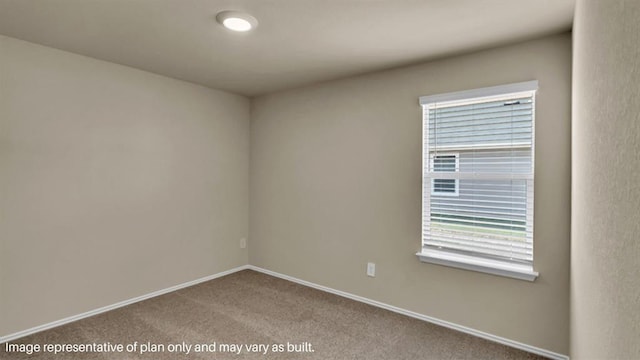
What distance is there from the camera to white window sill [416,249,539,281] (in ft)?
7.85

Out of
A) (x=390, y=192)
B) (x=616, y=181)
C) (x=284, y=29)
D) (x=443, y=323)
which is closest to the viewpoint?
(x=616, y=181)

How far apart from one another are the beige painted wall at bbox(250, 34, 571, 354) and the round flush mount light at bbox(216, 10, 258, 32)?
1369mm

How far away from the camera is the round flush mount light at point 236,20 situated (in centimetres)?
206

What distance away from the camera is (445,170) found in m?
2.79

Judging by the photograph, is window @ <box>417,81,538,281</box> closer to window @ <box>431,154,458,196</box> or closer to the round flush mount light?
window @ <box>431,154,458,196</box>

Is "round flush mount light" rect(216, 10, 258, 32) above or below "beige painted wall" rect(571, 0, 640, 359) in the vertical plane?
above

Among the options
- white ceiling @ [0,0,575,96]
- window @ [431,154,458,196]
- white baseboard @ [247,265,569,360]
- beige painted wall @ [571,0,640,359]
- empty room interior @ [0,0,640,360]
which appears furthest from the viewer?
window @ [431,154,458,196]

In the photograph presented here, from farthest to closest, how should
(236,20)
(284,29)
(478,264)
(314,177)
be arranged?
(314,177) < (478,264) < (284,29) < (236,20)

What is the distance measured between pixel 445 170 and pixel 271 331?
1962 millimetres

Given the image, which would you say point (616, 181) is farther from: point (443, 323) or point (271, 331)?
point (271, 331)

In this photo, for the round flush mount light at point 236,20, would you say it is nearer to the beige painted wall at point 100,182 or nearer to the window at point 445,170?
the beige painted wall at point 100,182

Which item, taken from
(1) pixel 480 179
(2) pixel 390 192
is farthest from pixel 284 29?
(1) pixel 480 179

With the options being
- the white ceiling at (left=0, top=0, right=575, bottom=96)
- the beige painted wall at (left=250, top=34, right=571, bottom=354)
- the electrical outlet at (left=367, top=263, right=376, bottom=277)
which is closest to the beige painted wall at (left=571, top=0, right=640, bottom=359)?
the white ceiling at (left=0, top=0, right=575, bottom=96)

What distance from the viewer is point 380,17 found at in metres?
2.09
